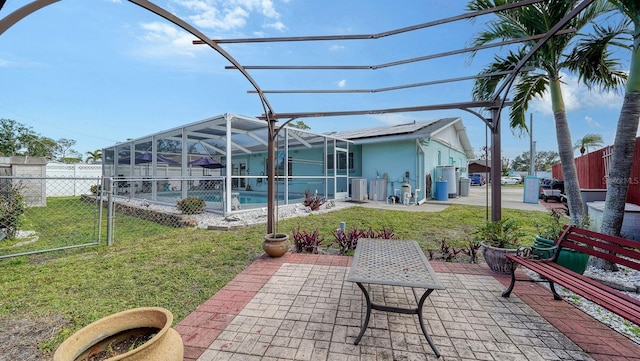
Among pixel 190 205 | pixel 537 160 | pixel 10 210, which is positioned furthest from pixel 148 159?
pixel 537 160

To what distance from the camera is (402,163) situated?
1252 cm

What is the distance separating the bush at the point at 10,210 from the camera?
5.43m

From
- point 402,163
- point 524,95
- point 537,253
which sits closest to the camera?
point 537,253

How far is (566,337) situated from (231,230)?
20.4ft

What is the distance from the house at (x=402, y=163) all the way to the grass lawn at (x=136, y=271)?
5383mm

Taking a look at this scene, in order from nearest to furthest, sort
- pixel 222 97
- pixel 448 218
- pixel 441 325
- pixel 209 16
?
pixel 441 325 < pixel 209 16 < pixel 448 218 < pixel 222 97

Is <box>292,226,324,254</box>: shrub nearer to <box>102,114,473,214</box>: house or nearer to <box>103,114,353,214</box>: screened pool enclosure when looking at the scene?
<box>103,114,353,214</box>: screened pool enclosure

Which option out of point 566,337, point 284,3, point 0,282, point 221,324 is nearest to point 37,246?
point 0,282

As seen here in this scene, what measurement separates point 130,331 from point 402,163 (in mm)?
12132

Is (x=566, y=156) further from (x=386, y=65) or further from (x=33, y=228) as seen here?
(x=33, y=228)

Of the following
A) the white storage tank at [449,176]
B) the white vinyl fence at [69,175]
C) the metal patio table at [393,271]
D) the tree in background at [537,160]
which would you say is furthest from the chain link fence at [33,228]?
the tree in background at [537,160]

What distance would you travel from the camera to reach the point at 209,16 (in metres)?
4.16

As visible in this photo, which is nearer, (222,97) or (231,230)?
(231,230)

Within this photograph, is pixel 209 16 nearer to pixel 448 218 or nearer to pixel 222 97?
pixel 448 218
